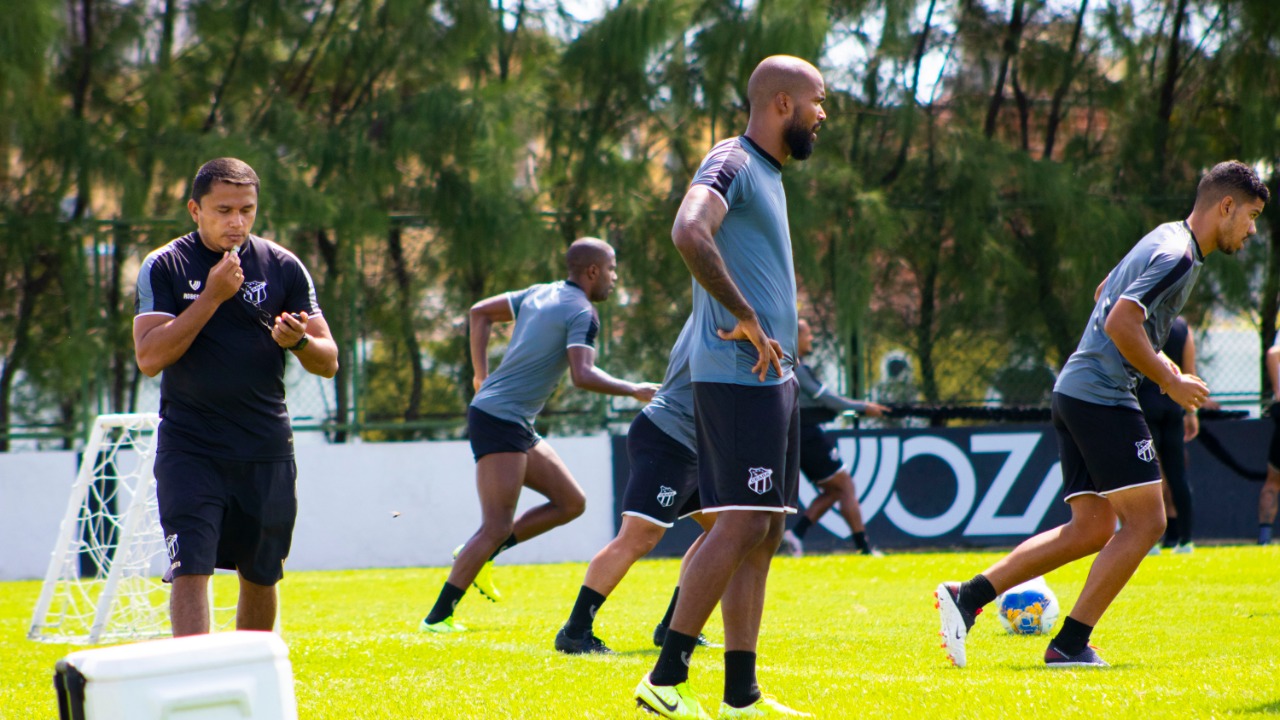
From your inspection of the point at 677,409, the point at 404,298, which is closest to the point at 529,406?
the point at 677,409

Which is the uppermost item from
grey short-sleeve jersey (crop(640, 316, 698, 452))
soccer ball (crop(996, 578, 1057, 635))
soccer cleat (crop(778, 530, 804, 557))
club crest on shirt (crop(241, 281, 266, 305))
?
club crest on shirt (crop(241, 281, 266, 305))

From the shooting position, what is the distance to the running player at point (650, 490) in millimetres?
5785

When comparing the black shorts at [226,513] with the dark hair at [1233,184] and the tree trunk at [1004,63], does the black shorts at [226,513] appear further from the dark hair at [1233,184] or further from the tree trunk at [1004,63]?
the tree trunk at [1004,63]

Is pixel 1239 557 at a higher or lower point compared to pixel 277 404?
lower

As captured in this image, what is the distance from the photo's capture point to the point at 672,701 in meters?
3.99

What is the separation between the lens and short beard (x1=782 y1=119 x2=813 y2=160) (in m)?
4.20

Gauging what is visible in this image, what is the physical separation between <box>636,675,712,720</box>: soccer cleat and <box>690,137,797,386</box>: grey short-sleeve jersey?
938 mm

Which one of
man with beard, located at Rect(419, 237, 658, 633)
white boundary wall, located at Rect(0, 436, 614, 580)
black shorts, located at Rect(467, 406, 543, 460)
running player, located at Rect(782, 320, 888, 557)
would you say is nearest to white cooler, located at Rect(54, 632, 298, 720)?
man with beard, located at Rect(419, 237, 658, 633)

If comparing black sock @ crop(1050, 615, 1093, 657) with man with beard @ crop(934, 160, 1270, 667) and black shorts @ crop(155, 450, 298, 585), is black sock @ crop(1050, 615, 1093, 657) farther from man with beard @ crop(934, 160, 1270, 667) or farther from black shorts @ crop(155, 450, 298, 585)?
black shorts @ crop(155, 450, 298, 585)

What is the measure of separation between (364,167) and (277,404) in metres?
8.37

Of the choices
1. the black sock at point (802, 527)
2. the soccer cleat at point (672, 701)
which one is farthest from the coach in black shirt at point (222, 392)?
the black sock at point (802, 527)

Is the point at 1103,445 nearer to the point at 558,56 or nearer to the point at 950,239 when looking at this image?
the point at 950,239

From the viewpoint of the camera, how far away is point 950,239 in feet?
41.4

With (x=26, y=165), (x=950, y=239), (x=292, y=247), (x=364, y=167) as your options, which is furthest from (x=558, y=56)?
(x=26, y=165)
